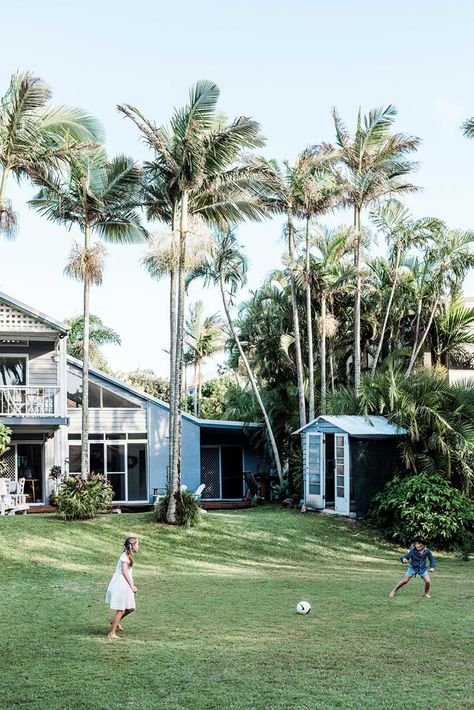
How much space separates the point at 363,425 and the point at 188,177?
25.5 feet

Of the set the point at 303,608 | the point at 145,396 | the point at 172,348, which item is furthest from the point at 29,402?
the point at 303,608

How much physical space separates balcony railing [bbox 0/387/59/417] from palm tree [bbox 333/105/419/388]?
889 centimetres

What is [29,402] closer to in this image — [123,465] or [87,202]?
[123,465]

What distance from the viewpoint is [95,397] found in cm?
2905

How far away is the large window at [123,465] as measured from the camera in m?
29.0

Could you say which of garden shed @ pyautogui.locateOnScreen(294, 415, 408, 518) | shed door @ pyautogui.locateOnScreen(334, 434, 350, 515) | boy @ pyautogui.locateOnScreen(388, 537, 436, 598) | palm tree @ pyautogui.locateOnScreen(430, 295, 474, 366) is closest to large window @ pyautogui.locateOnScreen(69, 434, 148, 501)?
garden shed @ pyautogui.locateOnScreen(294, 415, 408, 518)

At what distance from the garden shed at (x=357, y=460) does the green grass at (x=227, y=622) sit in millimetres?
1788

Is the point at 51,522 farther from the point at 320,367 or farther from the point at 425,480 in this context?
the point at 320,367

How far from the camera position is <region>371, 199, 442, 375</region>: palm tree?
26.9 metres

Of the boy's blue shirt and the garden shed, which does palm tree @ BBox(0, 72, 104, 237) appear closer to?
the garden shed

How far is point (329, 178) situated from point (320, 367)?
6.31 meters

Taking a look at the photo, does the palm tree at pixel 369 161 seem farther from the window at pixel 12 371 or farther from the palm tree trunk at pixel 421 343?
the window at pixel 12 371

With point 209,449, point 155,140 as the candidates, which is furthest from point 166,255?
point 209,449

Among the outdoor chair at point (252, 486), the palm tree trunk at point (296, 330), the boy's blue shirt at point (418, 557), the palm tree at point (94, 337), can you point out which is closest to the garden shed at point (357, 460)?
the palm tree trunk at point (296, 330)
